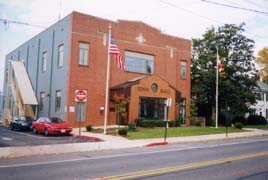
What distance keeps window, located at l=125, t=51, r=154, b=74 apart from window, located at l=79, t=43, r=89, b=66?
501cm

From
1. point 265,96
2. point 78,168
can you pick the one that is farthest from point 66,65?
point 265,96

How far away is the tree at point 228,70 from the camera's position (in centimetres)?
4088

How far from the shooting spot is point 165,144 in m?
20.9

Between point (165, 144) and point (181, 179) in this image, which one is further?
point (165, 144)

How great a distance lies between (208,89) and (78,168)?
33.2 metres

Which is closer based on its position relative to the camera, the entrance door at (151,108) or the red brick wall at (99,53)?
the red brick wall at (99,53)

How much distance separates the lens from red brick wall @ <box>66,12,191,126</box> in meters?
31.8

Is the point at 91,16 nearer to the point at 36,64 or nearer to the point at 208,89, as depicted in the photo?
the point at 36,64

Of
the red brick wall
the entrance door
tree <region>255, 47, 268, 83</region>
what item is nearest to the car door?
the red brick wall

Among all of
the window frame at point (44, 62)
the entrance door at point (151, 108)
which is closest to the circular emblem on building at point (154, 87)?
the entrance door at point (151, 108)

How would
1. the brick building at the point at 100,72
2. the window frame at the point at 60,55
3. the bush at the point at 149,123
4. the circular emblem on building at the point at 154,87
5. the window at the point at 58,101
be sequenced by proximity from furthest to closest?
the circular emblem on building at the point at 154,87 → the window frame at the point at 60,55 → the window at the point at 58,101 → the bush at the point at 149,123 → the brick building at the point at 100,72

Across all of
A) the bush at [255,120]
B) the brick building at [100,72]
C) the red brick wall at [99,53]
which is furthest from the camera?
the bush at [255,120]

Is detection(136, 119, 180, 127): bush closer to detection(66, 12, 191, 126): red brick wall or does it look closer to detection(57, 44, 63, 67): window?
detection(66, 12, 191, 126): red brick wall

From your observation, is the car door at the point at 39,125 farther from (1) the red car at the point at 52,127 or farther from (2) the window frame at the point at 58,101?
(2) the window frame at the point at 58,101
